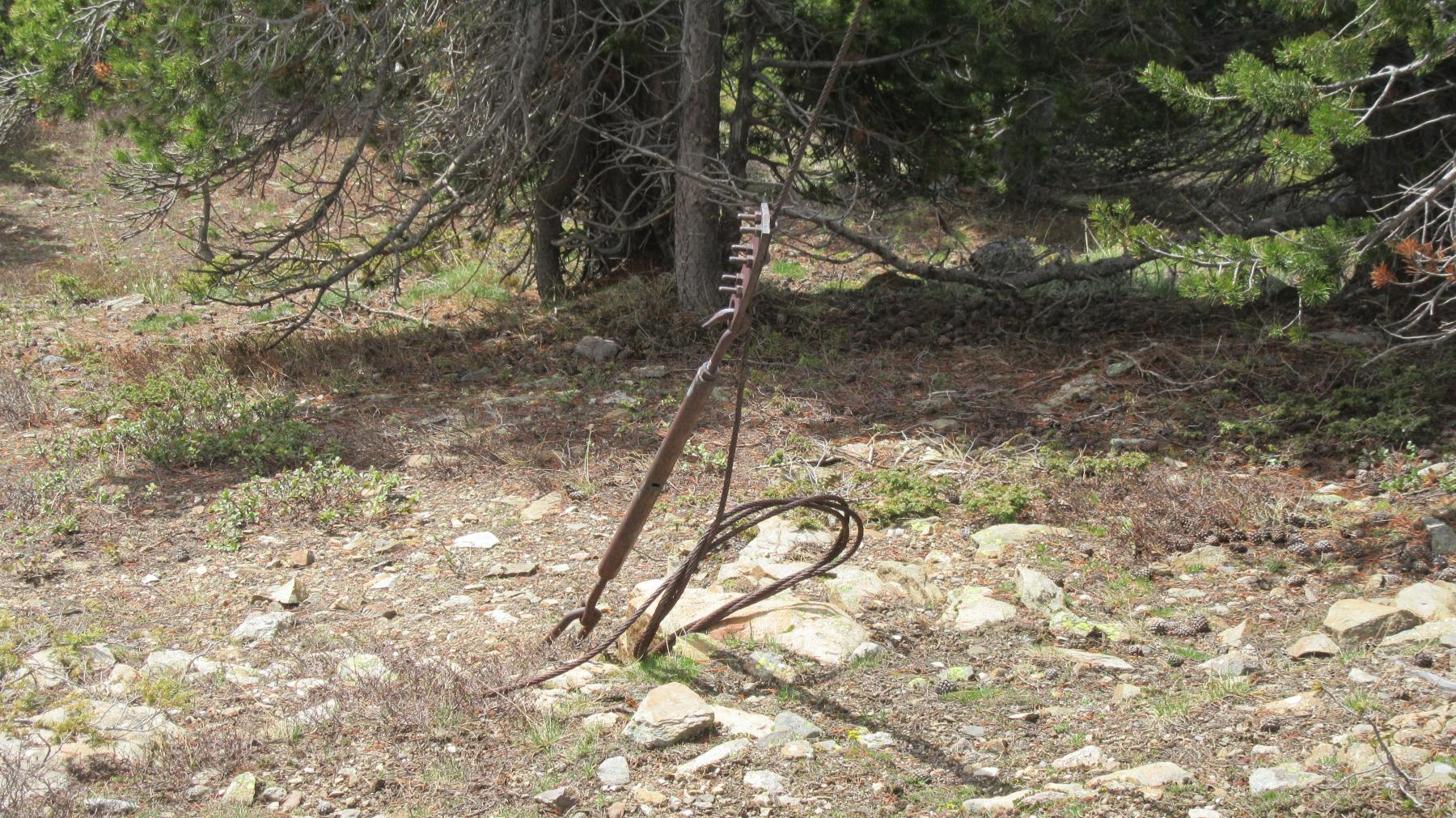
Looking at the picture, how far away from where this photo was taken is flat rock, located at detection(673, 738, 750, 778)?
10.3 ft

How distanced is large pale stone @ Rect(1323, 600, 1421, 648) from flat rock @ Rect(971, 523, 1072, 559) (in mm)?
1304

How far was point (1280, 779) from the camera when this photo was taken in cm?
286

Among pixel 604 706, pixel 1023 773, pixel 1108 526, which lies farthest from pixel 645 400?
pixel 1023 773

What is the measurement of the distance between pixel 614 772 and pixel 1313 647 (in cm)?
221

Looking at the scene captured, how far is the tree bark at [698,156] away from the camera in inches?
311

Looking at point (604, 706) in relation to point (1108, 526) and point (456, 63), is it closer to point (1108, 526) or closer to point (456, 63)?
point (1108, 526)

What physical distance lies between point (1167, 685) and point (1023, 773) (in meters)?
0.82

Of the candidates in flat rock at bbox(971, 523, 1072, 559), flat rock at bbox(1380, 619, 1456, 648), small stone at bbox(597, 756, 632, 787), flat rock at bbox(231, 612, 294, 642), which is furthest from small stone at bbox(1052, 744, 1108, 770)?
flat rock at bbox(231, 612, 294, 642)

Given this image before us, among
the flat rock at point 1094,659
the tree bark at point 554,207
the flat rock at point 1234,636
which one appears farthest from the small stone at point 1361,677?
the tree bark at point 554,207

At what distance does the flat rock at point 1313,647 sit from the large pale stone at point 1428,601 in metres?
0.33

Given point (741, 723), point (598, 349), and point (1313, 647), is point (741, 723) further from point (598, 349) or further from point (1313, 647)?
point (598, 349)

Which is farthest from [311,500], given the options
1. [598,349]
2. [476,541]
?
[598,349]

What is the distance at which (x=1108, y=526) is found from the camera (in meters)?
5.06

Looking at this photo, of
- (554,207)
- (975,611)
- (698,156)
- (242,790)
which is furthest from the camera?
(554,207)
